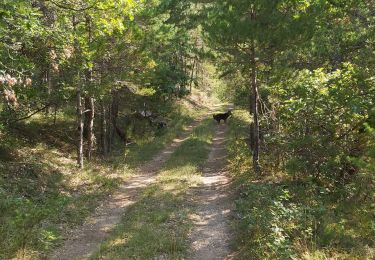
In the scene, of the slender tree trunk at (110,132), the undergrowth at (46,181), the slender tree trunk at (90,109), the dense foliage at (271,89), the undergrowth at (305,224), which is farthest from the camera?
the slender tree trunk at (110,132)

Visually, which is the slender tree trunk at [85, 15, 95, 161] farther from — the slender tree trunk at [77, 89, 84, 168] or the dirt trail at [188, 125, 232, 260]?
the dirt trail at [188, 125, 232, 260]

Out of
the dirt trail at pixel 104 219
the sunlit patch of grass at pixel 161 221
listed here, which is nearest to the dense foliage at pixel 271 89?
the dirt trail at pixel 104 219

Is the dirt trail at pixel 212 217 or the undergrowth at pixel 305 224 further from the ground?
the undergrowth at pixel 305 224

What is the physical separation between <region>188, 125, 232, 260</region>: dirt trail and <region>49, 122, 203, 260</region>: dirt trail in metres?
2.59

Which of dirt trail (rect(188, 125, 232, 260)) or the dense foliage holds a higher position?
the dense foliage

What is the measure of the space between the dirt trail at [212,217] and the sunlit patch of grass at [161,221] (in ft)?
1.04

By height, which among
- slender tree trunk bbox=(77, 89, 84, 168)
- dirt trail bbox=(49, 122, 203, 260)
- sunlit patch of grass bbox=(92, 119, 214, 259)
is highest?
slender tree trunk bbox=(77, 89, 84, 168)

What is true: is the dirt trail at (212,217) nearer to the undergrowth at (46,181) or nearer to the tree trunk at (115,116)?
the undergrowth at (46,181)

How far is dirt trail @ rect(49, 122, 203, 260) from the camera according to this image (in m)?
9.51

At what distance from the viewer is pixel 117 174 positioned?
698 inches

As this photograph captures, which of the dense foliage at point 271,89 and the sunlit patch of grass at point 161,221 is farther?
the sunlit patch of grass at point 161,221

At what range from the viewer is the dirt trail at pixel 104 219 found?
31.2ft

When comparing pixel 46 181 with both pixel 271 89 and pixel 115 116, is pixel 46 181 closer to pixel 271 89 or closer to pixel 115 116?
pixel 271 89

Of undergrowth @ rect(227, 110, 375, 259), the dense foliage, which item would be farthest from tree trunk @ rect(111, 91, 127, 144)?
undergrowth @ rect(227, 110, 375, 259)
